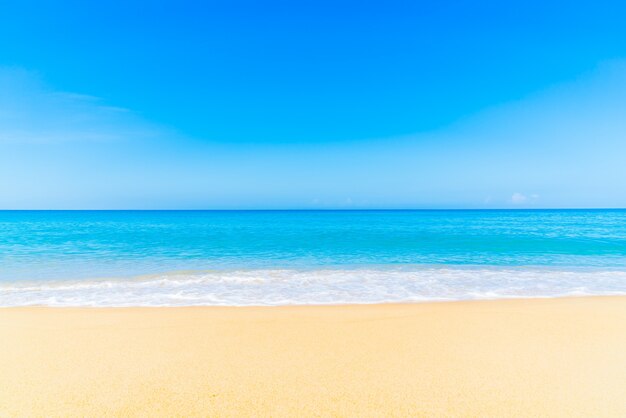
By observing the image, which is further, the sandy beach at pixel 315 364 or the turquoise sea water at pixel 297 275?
the turquoise sea water at pixel 297 275

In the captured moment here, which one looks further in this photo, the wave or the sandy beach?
the wave

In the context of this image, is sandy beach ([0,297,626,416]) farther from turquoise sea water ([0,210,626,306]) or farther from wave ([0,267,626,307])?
turquoise sea water ([0,210,626,306])

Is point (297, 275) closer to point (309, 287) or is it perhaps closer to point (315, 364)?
point (309, 287)

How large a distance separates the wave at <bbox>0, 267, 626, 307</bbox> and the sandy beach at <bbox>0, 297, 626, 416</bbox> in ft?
5.83

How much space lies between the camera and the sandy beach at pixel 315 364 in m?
3.52

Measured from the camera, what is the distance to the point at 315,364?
4441 millimetres

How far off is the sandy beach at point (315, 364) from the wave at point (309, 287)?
1.78m

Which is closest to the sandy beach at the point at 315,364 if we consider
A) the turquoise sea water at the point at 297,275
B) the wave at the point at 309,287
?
the wave at the point at 309,287

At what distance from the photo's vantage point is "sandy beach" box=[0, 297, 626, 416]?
3.52 m

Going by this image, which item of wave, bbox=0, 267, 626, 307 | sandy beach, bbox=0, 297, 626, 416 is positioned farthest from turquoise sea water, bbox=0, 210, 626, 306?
sandy beach, bbox=0, 297, 626, 416

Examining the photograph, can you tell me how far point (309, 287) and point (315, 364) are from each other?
5.89 meters

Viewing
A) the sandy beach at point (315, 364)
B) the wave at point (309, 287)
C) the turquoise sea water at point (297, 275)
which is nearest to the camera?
the sandy beach at point (315, 364)

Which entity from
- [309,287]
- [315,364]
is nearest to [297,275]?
[309,287]

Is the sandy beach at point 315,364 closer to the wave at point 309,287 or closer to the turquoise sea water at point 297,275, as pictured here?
the wave at point 309,287
